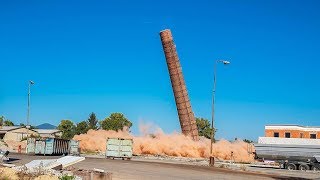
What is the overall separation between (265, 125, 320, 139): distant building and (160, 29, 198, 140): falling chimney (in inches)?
1207

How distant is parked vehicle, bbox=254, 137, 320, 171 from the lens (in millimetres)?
46000

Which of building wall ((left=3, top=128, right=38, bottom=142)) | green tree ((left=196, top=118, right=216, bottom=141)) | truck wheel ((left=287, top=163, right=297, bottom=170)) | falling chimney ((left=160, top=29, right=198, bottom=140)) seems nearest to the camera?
truck wheel ((left=287, top=163, right=297, bottom=170))

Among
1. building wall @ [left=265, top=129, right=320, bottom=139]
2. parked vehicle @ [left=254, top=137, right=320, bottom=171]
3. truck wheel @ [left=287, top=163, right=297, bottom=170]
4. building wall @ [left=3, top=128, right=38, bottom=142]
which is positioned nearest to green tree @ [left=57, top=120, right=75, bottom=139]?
building wall @ [left=3, top=128, right=38, bottom=142]

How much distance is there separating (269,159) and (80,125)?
8439cm

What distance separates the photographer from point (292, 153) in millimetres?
47125

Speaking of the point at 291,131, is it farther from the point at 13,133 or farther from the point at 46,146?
the point at 13,133

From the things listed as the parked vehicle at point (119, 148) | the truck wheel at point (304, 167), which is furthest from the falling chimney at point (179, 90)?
the truck wheel at point (304, 167)

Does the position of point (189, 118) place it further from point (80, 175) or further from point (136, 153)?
point (80, 175)

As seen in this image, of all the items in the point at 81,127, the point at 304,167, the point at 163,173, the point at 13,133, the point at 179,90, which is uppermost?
the point at 179,90

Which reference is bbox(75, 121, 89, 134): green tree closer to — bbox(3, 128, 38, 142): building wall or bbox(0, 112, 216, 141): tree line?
bbox(0, 112, 216, 141): tree line

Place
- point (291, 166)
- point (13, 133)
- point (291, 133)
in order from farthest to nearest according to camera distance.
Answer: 1. point (13, 133)
2. point (291, 133)
3. point (291, 166)

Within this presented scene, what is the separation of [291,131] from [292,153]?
39.3 meters

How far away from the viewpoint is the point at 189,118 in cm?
5928

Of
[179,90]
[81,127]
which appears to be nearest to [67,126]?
[81,127]
